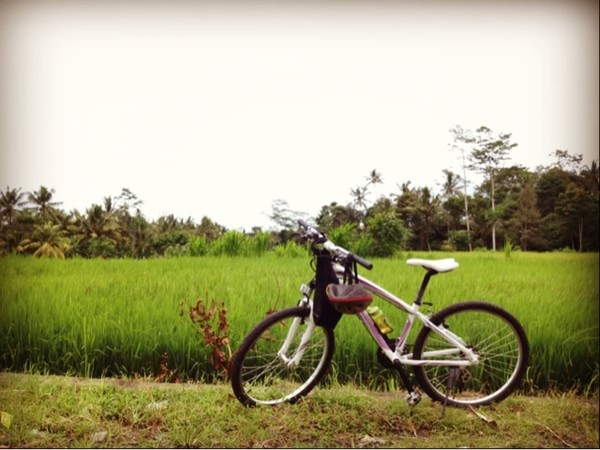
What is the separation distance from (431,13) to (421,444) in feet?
6.10

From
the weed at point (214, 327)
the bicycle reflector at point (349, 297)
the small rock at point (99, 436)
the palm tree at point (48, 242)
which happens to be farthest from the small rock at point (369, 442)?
the palm tree at point (48, 242)

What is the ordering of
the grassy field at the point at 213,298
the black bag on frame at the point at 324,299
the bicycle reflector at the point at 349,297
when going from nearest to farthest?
the bicycle reflector at the point at 349,297 < the black bag on frame at the point at 324,299 < the grassy field at the point at 213,298

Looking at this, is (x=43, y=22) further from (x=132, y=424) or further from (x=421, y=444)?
(x=421, y=444)

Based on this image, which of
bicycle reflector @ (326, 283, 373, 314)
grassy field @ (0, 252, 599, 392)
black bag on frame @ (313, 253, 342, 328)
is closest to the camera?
bicycle reflector @ (326, 283, 373, 314)

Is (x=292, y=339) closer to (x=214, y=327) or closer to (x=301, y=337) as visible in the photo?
(x=301, y=337)

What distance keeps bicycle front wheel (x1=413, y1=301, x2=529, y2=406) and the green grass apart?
62 mm

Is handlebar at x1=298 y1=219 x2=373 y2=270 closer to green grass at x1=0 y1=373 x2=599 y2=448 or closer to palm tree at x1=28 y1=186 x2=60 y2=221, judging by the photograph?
green grass at x1=0 y1=373 x2=599 y2=448

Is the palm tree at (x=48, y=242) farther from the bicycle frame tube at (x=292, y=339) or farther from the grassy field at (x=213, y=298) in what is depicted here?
the bicycle frame tube at (x=292, y=339)

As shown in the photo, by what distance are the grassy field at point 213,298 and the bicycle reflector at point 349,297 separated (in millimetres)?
178

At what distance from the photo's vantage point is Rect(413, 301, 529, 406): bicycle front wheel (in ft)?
7.87

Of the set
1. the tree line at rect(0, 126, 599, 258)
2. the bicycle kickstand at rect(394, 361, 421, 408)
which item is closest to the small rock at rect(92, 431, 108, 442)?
the tree line at rect(0, 126, 599, 258)

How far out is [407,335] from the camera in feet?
7.84

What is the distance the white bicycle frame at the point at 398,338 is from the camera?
7.74ft

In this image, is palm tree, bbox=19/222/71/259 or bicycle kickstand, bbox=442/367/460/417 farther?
palm tree, bbox=19/222/71/259
